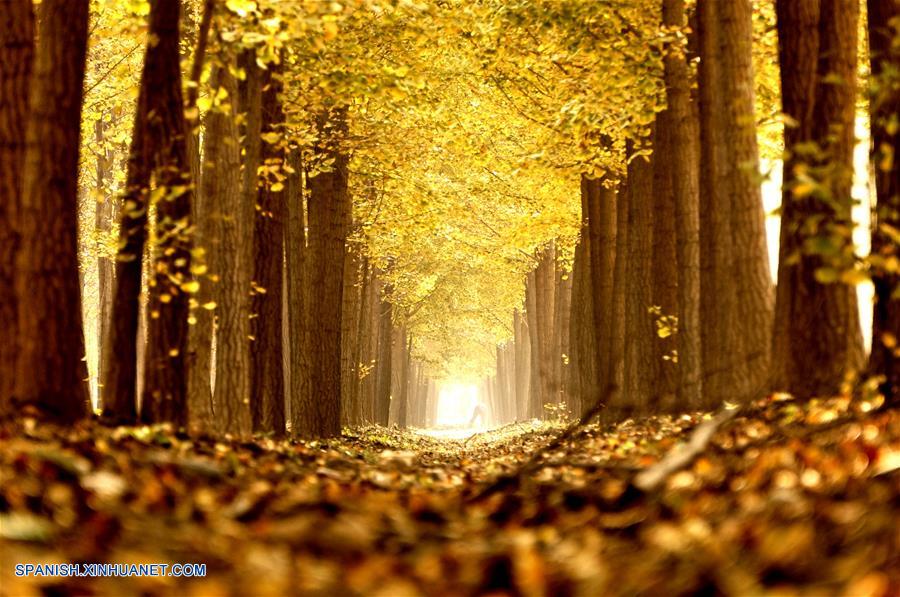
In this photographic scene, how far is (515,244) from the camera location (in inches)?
899

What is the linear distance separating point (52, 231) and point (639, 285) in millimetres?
10193

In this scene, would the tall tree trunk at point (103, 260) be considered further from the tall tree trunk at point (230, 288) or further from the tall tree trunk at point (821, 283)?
the tall tree trunk at point (821, 283)

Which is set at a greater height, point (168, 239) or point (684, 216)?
point (684, 216)

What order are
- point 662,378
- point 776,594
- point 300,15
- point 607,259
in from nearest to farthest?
1. point 776,594
2. point 300,15
3. point 662,378
4. point 607,259

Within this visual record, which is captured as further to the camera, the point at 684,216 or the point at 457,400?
the point at 457,400

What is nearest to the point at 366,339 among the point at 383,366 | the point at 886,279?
the point at 383,366

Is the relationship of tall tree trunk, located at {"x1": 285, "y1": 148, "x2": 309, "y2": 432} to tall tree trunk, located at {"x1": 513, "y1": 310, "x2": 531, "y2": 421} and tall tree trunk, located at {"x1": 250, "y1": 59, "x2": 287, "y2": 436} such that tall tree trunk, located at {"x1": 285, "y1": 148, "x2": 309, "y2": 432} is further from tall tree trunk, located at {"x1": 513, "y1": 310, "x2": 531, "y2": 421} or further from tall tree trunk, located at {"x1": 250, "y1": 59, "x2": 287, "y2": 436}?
tall tree trunk, located at {"x1": 513, "y1": 310, "x2": 531, "y2": 421}

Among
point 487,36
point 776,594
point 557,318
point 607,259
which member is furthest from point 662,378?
point 557,318

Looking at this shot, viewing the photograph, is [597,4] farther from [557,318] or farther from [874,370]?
[557,318]

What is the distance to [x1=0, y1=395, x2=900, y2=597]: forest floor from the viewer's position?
125 inches

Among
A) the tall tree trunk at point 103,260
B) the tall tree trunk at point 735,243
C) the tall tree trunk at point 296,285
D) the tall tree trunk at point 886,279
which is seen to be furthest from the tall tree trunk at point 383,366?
the tall tree trunk at point 886,279

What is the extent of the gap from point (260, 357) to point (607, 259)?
7847 millimetres

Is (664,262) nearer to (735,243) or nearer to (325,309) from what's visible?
(735,243)

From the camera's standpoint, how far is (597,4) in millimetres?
13430
